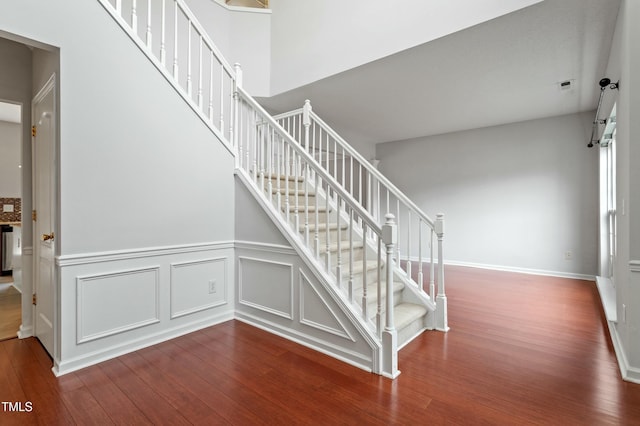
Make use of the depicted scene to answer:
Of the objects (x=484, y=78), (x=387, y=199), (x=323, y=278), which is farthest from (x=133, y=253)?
(x=484, y=78)

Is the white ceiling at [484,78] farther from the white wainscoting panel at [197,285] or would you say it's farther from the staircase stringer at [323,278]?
the white wainscoting panel at [197,285]

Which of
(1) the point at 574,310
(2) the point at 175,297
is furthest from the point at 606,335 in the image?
(2) the point at 175,297

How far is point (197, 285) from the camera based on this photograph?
9.32 feet

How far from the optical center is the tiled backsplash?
213 inches

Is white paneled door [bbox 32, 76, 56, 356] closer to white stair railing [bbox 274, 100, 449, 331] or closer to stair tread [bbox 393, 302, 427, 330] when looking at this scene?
white stair railing [bbox 274, 100, 449, 331]

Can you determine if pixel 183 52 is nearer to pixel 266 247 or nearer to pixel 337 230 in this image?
pixel 266 247

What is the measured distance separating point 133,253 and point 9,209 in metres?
5.16

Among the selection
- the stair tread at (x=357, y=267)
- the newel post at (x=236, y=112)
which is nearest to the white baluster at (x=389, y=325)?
the stair tread at (x=357, y=267)

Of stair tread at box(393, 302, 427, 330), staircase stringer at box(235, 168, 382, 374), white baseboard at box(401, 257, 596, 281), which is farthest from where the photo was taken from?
white baseboard at box(401, 257, 596, 281)

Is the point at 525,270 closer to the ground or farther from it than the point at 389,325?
closer to the ground

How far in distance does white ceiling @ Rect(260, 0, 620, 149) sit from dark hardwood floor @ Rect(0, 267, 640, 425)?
8.99 feet

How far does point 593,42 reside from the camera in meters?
2.88

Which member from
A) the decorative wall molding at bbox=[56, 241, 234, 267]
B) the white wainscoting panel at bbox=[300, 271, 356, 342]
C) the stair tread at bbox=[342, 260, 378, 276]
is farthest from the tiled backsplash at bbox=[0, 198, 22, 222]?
the stair tread at bbox=[342, 260, 378, 276]

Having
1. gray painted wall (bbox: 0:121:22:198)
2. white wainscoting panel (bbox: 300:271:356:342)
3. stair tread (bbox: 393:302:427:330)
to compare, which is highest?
gray painted wall (bbox: 0:121:22:198)
